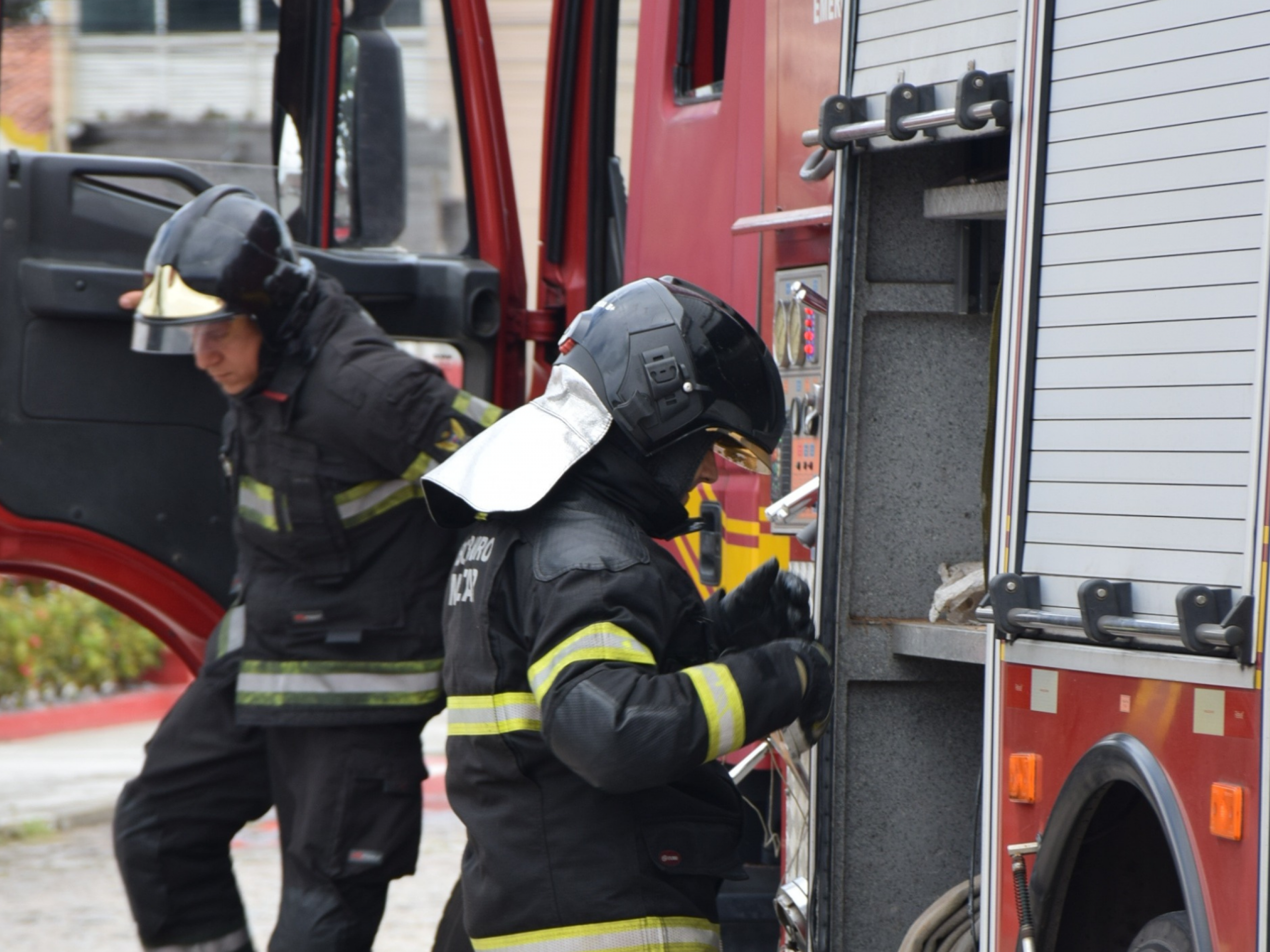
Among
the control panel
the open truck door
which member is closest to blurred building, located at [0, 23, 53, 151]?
the open truck door

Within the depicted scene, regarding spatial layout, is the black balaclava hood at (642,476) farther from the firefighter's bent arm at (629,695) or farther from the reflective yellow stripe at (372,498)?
the reflective yellow stripe at (372,498)

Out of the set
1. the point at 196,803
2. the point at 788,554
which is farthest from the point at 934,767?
the point at 196,803

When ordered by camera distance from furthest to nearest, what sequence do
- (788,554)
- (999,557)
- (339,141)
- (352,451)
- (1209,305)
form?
(339,141) < (352,451) < (788,554) < (999,557) < (1209,305)

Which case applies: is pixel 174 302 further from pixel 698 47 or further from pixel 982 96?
pixel 982 96

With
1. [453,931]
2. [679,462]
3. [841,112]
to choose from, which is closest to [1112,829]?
[679,462]

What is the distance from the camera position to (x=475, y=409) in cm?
380

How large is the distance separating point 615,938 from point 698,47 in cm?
212

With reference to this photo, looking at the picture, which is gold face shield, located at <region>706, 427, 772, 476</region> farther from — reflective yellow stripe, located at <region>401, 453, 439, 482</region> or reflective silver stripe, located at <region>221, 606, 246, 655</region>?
reflective silver stripe, located at <region>221, 606, 246, 655</region>

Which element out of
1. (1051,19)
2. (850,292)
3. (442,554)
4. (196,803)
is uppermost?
(1051,19)

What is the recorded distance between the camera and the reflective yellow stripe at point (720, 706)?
242 centimetres

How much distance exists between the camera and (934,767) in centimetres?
302

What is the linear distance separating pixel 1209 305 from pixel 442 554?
2.15 meters

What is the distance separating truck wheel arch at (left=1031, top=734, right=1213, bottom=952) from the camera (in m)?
2.07

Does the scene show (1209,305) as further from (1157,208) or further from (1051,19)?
(1051,19)
